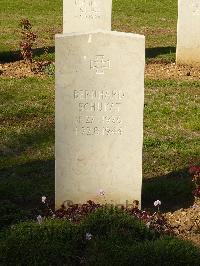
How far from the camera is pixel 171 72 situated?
12562 mm

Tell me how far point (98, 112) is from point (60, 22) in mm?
12715

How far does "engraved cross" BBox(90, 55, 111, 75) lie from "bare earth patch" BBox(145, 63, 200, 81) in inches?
236

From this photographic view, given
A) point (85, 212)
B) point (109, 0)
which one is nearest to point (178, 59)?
point (109, 0)

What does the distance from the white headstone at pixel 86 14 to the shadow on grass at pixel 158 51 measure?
6.55ft

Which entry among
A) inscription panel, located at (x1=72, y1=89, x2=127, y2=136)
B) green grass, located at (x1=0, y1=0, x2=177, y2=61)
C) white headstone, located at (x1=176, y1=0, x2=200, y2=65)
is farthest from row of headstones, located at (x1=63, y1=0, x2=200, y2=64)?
inscription panel, located at (x1=72, y1=89, x2=127, y2=136)

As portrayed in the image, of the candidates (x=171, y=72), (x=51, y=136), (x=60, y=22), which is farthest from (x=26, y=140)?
(x=60, y=22)

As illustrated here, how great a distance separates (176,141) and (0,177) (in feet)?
7.78

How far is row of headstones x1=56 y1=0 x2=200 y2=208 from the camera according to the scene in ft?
20.0

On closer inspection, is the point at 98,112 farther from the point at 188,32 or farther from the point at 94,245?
the point at 188,32

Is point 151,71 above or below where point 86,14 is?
below

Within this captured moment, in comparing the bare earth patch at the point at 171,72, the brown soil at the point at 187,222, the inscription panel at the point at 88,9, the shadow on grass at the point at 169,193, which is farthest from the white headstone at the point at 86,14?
the brown soil at the point at 187,222

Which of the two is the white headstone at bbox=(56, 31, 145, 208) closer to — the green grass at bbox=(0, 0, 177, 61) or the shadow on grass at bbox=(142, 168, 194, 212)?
the shadow on grass at bbox=(142, 168, 194, 212)

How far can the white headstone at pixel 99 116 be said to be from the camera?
6.10 metres

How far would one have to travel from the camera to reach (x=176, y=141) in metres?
8.73
